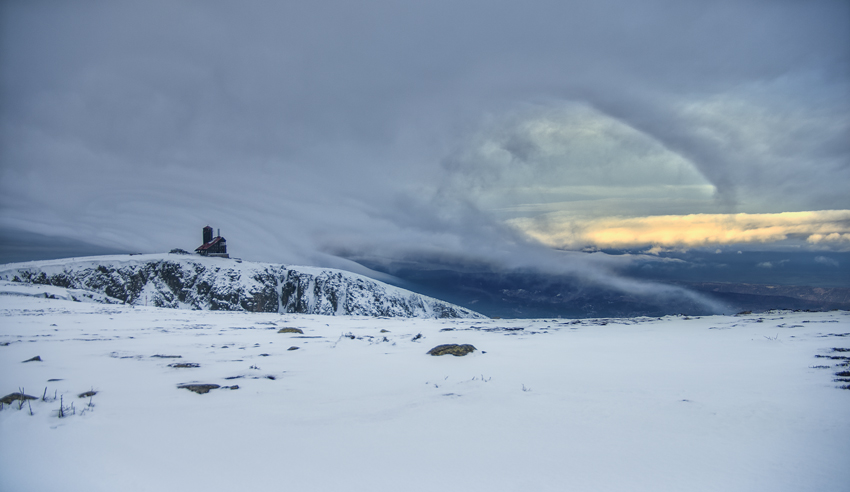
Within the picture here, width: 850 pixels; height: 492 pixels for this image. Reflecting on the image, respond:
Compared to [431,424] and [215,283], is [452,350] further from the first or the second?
[215,283]

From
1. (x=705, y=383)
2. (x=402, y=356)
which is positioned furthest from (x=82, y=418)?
(x=705, y=383)

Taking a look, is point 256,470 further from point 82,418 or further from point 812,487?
point 812,487

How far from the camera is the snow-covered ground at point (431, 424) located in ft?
12.2

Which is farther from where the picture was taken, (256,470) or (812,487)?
(256,470)

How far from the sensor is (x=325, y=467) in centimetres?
396

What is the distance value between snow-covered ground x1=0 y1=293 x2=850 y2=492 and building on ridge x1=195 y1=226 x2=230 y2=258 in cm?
12825

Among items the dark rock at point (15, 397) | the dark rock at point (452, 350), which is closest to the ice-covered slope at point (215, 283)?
the dark rock at point (452, 350)

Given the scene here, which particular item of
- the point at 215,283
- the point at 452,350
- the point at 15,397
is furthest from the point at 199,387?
the point at 215,283

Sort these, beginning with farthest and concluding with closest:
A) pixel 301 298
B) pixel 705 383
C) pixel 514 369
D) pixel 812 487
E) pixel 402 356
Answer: pixel 301 298
pixel 402 356
pixel 514 369
pixel 705 383
pixel 812 487

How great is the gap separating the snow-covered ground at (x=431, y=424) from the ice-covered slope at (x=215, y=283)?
10925 centimetres

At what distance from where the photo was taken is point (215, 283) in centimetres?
11138

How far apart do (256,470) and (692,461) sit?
4.60 meters

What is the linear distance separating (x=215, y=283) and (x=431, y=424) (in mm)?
123552

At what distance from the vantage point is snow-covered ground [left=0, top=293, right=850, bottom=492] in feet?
12.2
